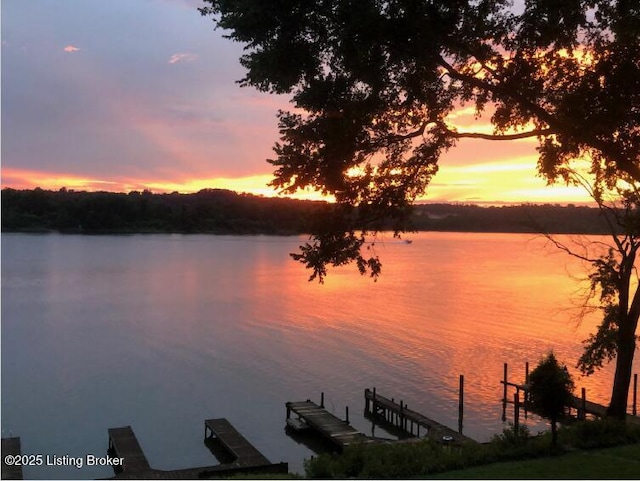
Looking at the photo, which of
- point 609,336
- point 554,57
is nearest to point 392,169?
point 554,57

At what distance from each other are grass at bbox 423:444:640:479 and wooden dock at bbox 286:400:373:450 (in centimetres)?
1077

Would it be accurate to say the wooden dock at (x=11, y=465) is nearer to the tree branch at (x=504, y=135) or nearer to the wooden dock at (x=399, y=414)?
the wooden dock at (x=399, y=414)

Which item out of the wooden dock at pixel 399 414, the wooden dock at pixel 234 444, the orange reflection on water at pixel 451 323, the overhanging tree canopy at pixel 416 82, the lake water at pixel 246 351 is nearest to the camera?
the overhanging tree canopy at pixel 416 82

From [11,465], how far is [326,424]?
11513 mm

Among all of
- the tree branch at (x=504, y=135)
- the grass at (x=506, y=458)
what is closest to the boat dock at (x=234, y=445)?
the grass at (x=506, y=458)

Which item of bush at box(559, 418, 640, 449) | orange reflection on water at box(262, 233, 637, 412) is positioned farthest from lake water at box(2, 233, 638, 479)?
bush at box(559, 418, 640, 449)

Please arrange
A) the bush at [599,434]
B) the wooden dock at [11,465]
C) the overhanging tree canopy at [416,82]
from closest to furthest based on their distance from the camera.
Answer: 1. the overhanging tree canopy at [416,82]
2. the bush at [599,434]
3. the wooden dock at [11,465]

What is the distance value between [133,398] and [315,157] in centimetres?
2333

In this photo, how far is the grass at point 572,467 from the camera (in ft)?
32.9

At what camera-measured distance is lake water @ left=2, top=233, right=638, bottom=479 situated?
26.8 metres

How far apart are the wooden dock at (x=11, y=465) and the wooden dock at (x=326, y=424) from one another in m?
10.7

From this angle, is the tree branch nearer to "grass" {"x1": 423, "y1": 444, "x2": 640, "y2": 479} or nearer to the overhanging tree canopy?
the overhanging tree canopy

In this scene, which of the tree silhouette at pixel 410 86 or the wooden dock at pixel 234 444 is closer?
the tree silhouette at pixel 410 86

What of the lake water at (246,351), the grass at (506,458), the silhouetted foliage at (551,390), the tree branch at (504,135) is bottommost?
the lake water at (246,351)
